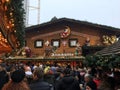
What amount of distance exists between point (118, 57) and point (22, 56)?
34.9 metres

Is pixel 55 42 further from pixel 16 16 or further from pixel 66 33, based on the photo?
pixel 16 16

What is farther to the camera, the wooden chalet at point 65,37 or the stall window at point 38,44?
the stall window at point 38,44

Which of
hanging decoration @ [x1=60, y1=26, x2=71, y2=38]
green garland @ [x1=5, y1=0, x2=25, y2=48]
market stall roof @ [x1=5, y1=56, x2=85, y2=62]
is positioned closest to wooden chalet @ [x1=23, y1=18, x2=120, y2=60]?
hanging decoration @ [x1=60, y1=26, x2=71, y2=38]

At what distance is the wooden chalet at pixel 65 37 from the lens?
141 ft

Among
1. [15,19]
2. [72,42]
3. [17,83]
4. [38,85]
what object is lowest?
[38,85]

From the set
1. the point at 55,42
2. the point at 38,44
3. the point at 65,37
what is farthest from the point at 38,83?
the point at 38,44

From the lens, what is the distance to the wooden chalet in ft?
141

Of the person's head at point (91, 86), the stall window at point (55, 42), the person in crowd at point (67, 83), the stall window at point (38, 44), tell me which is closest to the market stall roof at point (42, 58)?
the stall window at point (55, 42)

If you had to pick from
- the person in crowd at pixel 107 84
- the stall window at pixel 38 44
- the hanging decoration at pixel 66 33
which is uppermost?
the hanging decoration at pixel 66 33

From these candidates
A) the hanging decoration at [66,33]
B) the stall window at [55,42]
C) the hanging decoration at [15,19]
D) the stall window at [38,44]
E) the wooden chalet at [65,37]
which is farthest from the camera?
the stall window at [38,44]

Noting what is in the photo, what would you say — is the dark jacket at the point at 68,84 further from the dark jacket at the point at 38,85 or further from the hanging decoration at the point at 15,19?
the hanging decoration at the point at 15,19

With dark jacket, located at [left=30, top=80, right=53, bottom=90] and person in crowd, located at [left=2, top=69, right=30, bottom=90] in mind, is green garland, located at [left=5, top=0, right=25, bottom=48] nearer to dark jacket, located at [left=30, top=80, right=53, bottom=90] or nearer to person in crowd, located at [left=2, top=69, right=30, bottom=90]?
dark jacket, located at [left=30, top=80, right=53, bottom=90]

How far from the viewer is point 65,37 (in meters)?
44.1

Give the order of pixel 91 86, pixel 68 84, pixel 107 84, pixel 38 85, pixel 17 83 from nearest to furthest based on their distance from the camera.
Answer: pixel 17 83 → pixel 38 85 → pixel 107 84 → pixel 91 86 → pixel 68 84
